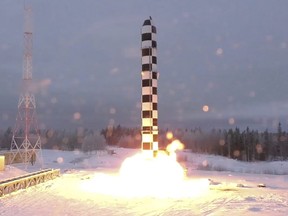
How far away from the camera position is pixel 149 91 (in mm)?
24969

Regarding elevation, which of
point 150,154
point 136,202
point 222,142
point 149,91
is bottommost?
point 136,202

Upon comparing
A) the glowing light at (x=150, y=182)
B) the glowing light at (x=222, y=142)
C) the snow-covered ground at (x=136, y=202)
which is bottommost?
the snow-covered ground at (x=136, y=202)

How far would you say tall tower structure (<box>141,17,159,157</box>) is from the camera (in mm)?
24984

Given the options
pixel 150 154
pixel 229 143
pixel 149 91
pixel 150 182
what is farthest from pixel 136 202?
pixel 229 143

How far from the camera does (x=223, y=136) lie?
402ft

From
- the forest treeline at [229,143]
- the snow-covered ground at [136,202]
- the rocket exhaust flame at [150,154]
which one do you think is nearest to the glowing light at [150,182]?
the rocket exhaust flame at [150,154]

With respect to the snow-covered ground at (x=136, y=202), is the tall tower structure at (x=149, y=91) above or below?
above

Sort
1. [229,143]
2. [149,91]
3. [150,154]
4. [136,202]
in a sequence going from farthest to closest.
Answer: [229,143] < [149,91] < [150,154] < [136,202]

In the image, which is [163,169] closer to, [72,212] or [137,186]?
[137,186]

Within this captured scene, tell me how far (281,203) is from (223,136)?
356ft

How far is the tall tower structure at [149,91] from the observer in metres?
25.0

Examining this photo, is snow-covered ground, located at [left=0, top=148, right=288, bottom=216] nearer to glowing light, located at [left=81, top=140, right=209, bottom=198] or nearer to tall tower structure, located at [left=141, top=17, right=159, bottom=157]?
glowing light, located at [left=81, top=140, right=209, bottom=198]

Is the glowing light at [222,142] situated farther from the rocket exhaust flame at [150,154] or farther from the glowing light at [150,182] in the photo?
the rocket exhaust flame at [150,154]

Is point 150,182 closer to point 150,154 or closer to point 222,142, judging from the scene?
point 150,154
